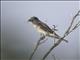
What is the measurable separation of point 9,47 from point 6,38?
9 cm

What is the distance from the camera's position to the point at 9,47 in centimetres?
166

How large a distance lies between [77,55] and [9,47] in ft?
1.69

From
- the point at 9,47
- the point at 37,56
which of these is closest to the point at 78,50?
the point at 37,56

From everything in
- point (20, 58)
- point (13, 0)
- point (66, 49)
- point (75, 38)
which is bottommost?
point (20, 58)

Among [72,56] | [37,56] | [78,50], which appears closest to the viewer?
[37,56]

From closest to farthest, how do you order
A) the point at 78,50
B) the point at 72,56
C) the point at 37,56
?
the point at 37,56 → the point at 72,56 → the point at 78,50

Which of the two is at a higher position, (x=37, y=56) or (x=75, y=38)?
(x=75, y=38)

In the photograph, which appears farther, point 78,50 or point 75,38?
point 78,50

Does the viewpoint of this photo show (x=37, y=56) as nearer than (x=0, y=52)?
Yes

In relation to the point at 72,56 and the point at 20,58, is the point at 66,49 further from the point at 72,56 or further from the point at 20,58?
the point at 20,58

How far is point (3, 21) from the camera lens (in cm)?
172

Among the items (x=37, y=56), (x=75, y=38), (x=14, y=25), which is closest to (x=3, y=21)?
(x=14, y=25)

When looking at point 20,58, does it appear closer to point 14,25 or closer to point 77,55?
point 14,25

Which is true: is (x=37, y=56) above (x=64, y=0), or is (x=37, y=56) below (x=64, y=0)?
below
